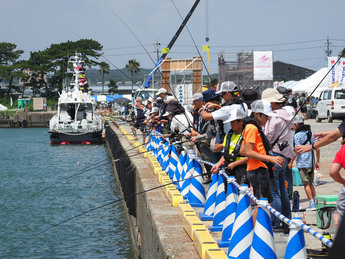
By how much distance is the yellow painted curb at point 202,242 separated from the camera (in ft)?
15.5

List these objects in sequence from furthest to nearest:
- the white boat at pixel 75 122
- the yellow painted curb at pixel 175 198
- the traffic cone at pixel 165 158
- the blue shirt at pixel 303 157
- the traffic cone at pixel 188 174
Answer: the white boat at pixel 75 122
the traffic cone at pixel 165 158
the blue shirt at pixel 303 157
the traffic cone at pixel 188 174
the yellow painted curb at pixel 175 198

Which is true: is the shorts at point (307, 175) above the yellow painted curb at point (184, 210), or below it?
above

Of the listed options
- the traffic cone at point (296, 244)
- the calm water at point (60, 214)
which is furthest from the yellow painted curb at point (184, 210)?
the calm water at point (60, 214)

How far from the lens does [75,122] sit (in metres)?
38.9

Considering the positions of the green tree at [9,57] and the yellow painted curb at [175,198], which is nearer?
the yellow painted curb at [175,198]

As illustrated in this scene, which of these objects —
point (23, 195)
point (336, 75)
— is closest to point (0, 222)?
point (23, 195)

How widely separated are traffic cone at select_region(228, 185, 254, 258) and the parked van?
23.9 metres

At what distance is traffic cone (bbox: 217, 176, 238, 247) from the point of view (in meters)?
5.36

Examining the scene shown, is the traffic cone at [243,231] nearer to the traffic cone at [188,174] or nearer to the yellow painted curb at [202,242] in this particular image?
the yellow painted curb at [202,242]

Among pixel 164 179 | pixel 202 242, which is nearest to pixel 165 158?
pixel 164 179

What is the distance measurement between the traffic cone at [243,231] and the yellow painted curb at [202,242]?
16cm

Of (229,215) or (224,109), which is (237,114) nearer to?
(224,109)

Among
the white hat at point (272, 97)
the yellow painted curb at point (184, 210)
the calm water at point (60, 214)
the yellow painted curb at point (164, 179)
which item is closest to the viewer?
the yellow painted curb at point (184, 210)

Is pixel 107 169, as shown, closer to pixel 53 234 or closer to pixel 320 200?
pixel 53 234
